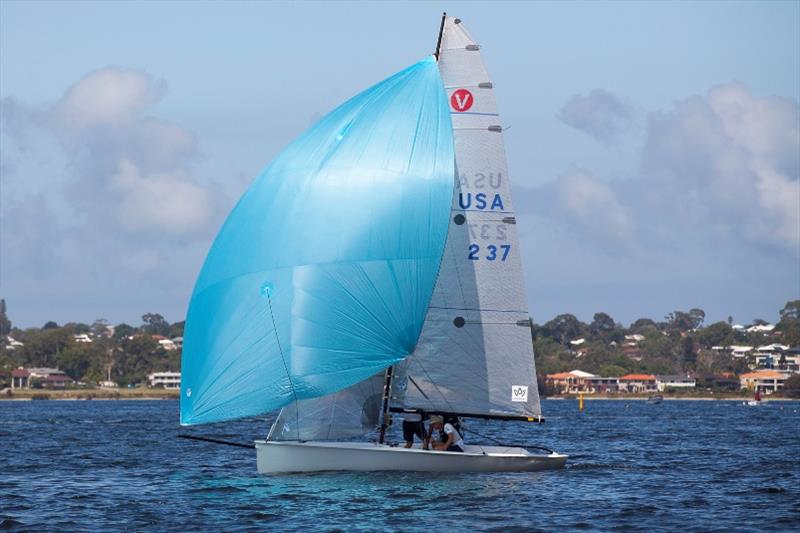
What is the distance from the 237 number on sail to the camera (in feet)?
112

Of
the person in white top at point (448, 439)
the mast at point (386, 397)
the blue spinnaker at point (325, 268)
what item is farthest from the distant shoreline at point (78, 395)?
the blue spinnaker at point (325, 268)

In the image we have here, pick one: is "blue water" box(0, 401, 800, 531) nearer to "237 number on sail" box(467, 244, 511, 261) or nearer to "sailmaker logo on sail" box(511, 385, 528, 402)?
"sailmaker logo on sail" box(511, 385, 528, 402)

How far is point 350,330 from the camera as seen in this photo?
3134 cm

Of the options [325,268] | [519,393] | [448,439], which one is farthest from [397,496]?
[519,393]

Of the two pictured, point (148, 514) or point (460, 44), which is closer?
point (148, 514)

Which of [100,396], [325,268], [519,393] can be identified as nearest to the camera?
[325,268]

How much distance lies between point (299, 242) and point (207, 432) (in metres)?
42.7

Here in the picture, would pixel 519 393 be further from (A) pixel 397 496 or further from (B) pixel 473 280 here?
(A) pixel 397 496

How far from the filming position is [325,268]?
31344 millimetres

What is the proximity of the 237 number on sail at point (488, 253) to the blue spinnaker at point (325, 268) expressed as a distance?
2313 mm

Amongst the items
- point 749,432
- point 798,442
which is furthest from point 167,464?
point 749,432

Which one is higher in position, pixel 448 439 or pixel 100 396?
pixel 100 396

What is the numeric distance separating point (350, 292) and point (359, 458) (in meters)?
3.74

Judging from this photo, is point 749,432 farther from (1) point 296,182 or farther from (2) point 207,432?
(1) point 296,182
